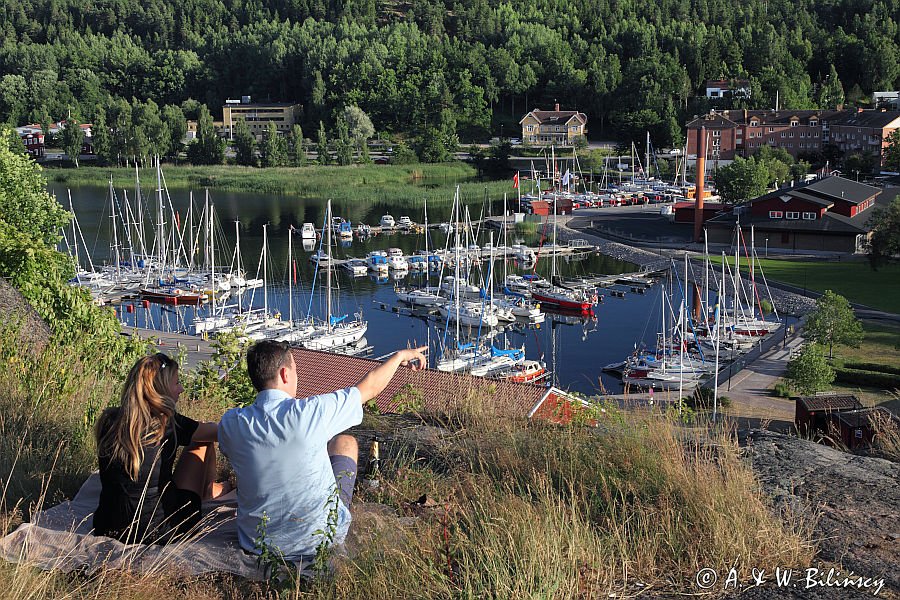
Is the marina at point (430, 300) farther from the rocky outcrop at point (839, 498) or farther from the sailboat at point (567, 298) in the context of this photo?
the rocky outcrop at point (839, 498)

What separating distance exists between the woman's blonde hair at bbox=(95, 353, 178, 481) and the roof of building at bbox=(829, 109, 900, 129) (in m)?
55.5

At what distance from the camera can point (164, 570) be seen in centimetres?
298

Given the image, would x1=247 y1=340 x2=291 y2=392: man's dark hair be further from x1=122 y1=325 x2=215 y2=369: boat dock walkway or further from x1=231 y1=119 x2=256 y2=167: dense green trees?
x1=231 y1=119 x2=256 y2=167: dense green trees

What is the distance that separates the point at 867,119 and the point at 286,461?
56.6 m

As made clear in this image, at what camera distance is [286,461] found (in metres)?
3.04

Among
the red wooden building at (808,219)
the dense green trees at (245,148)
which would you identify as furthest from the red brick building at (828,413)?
the dense green trees at (245,148)

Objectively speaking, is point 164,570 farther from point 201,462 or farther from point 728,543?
point 728,543

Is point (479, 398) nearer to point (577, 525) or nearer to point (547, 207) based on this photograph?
point (577, 525)

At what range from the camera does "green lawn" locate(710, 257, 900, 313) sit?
82.7 feet

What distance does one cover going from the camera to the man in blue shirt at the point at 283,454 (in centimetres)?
302

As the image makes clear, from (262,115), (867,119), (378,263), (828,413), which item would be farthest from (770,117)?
(828,413)

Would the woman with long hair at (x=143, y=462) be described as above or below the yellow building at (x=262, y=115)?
below

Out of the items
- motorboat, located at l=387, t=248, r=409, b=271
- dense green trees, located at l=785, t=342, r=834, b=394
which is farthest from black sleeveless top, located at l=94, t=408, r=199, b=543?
motorboat, located at l=387, t=248, r=409, b=271

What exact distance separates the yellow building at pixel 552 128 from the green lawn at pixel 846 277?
3531cm
